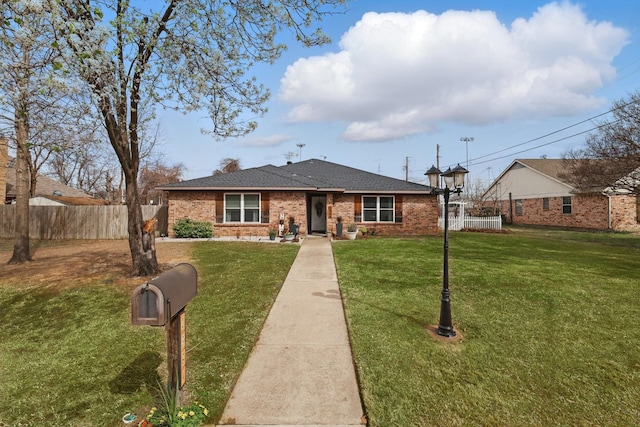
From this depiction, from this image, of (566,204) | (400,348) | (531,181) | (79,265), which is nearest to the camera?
(400,348)

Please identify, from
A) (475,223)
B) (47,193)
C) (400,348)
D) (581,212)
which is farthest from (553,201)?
(47,193)

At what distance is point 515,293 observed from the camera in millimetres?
6594

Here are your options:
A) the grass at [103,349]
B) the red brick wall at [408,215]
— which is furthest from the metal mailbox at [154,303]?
the red brick wall at [408,215]

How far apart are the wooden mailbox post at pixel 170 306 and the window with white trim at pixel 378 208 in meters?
14.6

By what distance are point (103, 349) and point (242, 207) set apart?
1209 centimetres

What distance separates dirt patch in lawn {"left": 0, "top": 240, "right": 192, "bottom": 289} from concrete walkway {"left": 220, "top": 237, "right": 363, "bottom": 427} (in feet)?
15.1

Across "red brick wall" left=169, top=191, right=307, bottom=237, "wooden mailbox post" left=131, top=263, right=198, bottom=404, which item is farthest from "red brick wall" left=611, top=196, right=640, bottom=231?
"wooden mailbox post" left=131, top=263, right=198, bottom=404

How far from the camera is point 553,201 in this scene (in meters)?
24.7

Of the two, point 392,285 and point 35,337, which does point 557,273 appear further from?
point 35,337

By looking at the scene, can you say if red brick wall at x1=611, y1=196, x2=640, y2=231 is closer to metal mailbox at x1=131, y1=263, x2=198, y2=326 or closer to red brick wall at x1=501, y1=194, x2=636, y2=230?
red brick wall at x1=501, y1=194, x2=636, y2=230

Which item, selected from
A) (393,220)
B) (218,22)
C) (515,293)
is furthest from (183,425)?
(393,220)

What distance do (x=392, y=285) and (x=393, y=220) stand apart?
1044 cm

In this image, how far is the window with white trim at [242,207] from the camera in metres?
16.2

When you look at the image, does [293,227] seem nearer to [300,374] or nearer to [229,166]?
[300,374]
